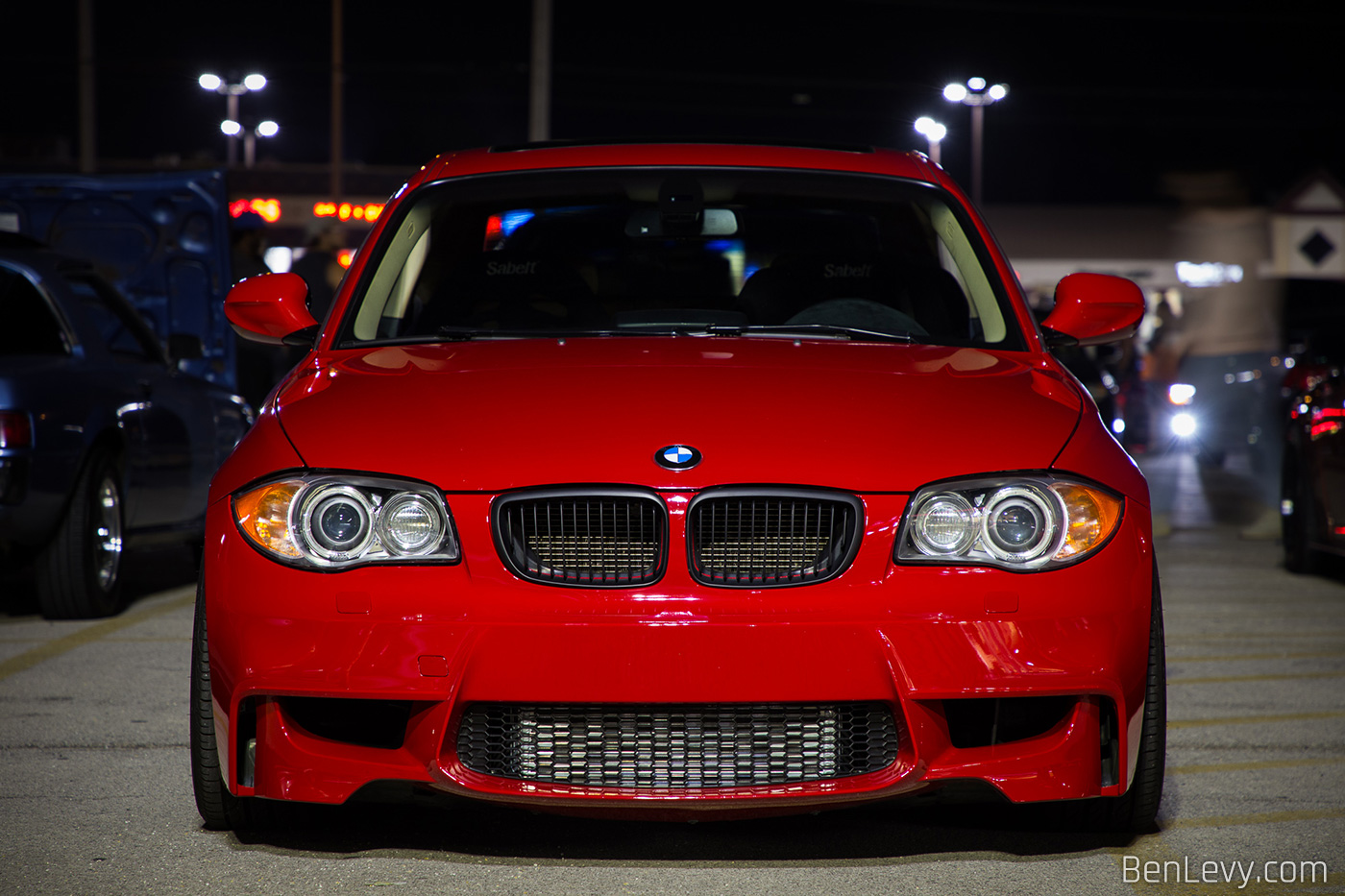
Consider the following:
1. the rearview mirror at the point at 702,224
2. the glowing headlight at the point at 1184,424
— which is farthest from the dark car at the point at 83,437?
the glowing headlight at the point at 1184,424

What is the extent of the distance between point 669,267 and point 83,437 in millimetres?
3451

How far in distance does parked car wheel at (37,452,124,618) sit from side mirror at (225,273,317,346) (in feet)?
10.0

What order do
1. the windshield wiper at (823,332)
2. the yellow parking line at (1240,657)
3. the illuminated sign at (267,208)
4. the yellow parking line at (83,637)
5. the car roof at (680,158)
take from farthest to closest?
the illuminated sign at (267,208), the yellow parking line at (1240,657), the yellow parking line at (83,637), the car roof at (680,158), the windshield wiper at (823,332)

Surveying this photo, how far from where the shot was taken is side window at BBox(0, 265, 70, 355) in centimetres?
745

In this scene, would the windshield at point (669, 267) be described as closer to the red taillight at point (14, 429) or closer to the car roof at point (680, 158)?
the car roof at point (680, 158)

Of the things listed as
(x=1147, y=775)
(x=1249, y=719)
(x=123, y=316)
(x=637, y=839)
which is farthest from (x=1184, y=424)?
(x=637, y=839)

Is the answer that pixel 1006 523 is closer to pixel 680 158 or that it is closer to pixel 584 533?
pixel 584 533

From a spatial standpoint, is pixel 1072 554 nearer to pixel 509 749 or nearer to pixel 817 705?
pixel 817 705

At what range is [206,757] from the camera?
11.8 feet

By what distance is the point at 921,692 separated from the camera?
126 inches

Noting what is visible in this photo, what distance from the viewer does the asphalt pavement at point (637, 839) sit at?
136 inches

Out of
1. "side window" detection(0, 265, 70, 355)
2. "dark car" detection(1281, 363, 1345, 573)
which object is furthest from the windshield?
"dark car" detection(1281, 363, 1345, 573)

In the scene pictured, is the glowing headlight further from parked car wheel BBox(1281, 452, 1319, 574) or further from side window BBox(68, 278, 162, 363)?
side window BBox(68, 278, 162, 363)

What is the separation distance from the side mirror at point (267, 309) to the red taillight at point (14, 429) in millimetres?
2676
